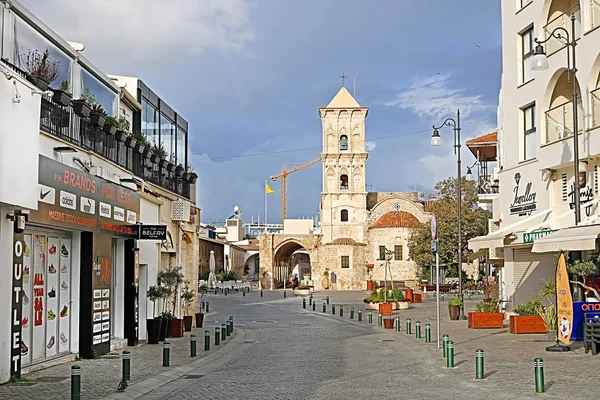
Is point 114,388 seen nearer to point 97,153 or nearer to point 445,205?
point 97,153

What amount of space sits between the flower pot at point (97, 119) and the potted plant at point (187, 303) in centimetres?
850

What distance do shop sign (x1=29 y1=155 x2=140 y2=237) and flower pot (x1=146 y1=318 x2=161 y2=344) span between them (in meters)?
3.10

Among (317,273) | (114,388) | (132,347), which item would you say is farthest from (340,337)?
(317,273)

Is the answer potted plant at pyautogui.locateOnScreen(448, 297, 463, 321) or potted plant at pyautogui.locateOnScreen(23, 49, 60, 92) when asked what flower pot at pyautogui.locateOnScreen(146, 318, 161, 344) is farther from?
potted plant at pyautogui.locateOnScreen(448, 297, 463, 321)

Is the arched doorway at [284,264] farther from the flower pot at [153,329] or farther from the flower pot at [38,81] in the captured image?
the flower pot at [38,81]

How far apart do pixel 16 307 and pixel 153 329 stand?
27.9 ft

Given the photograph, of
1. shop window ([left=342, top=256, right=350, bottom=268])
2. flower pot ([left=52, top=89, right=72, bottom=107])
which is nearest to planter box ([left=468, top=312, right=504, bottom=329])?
flower pot ([left=52, top=89, right=72, bottom=107])

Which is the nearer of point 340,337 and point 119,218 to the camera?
point 119,218

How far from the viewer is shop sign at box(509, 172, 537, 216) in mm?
27016

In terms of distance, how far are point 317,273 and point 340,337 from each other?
54.6 m

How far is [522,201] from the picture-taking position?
2792cm

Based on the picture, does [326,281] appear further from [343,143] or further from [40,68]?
[40,68]

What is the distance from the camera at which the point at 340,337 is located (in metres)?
24.5

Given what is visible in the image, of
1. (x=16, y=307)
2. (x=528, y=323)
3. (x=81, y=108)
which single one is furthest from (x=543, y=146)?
(x=16, y=307)
